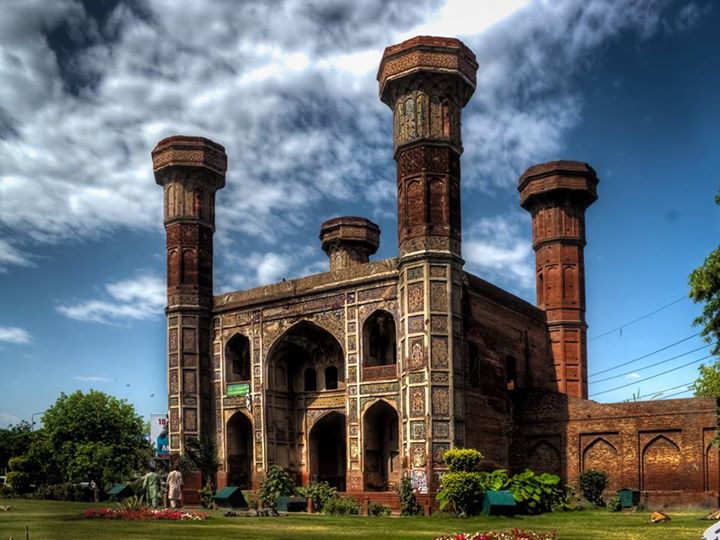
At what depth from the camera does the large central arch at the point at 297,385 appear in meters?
34.2

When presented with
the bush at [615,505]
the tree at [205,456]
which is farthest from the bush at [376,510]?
the tree at [205,456]

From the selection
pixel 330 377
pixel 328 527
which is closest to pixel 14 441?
pixel 330 377

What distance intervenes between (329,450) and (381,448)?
4302mm

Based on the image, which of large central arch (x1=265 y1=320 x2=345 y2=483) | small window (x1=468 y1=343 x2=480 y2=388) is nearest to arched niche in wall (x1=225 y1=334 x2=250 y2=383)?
large central arch (x1=265 y1=320 x2=345 y2=483)

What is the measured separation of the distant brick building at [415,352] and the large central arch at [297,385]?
0.22ft

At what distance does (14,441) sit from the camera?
219 feet

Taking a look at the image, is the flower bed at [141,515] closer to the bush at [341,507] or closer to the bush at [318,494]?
the bush at [341,507]

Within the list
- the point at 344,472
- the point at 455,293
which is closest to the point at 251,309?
the point at 344,472

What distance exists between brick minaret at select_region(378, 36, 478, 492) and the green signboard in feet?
27.9

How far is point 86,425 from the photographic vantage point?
42.2 m

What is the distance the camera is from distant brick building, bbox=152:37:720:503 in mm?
28594

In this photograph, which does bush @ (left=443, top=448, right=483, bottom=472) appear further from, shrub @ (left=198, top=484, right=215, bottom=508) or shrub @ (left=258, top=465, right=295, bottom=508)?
shrub @ (left=198, top=484, right=215, bottom=508)

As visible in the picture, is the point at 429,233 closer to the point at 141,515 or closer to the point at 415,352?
the point at 415,352

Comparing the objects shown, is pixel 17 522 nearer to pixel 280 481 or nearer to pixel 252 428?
pixel 280 481
